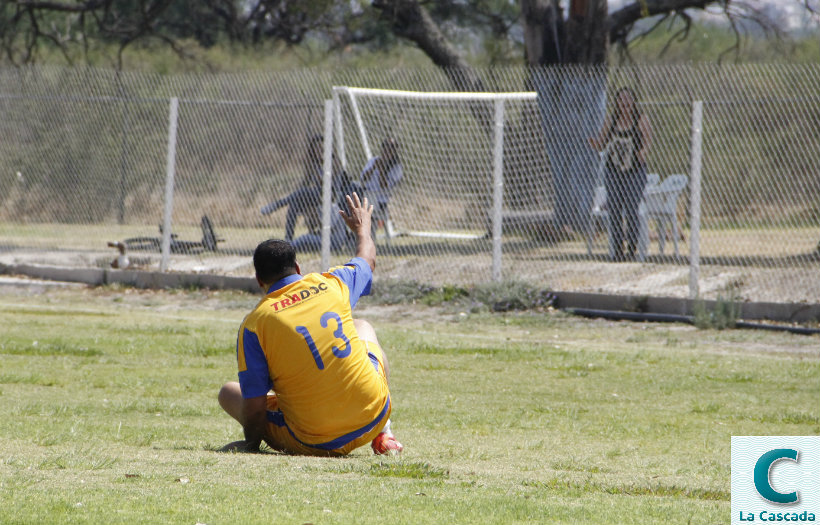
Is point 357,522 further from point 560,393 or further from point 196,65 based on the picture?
point 196,65

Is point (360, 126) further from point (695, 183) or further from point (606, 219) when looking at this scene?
point (695, 183)

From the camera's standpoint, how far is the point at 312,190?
1463 cm

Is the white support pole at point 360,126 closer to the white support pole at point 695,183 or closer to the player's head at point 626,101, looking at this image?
the player's head at point 626,101

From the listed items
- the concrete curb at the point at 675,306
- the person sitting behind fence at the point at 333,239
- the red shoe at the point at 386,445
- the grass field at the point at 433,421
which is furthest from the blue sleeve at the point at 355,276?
the person sitting behind fence at the point at 333,239

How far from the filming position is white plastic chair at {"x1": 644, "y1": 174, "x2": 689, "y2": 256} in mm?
14055

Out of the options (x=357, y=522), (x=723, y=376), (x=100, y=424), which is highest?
(x=357, y=522)

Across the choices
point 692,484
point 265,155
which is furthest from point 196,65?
point 692,484

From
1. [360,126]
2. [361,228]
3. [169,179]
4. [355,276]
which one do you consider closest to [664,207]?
[360,126]

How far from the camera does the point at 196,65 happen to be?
2888cm

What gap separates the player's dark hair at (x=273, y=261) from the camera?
17.5ft

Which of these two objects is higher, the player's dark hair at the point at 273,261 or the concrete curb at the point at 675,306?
the player's dark hair at the point at 273,261

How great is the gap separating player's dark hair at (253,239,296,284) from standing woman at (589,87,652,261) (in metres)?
8.31

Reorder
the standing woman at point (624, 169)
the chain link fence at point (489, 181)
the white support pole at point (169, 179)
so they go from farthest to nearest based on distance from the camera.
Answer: the white support pole at point (169, 179)
the standing woman at point (624, 169)
the chain link fence at point (489, 181)

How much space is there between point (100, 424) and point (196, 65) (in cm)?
2353
